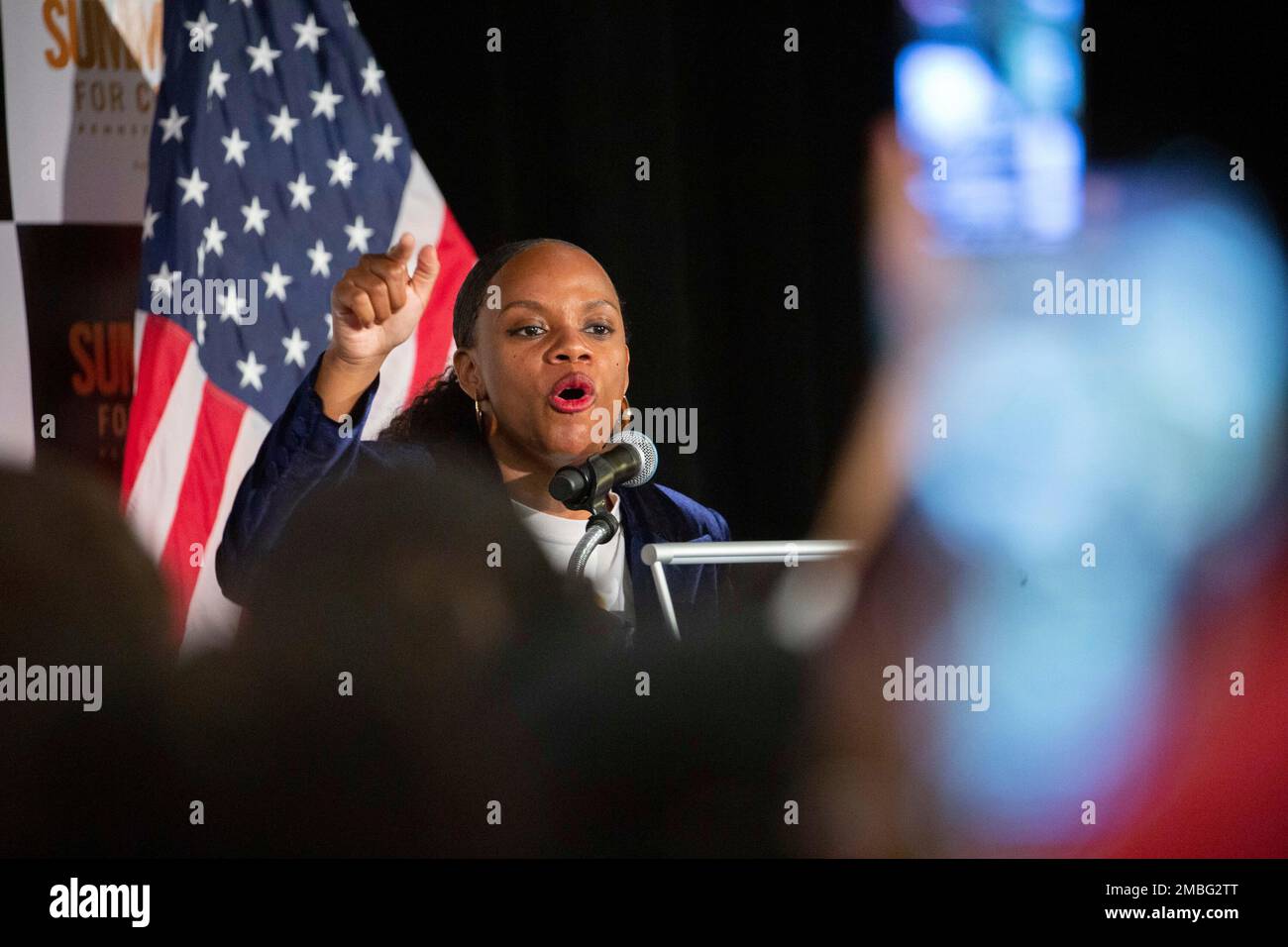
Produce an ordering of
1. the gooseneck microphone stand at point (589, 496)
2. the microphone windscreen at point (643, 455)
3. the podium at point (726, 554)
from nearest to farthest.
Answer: the gooseneck microphone stand at point (589, 496) < the microphone windscreen at point (643, 455) < the podium at point (726, 554)

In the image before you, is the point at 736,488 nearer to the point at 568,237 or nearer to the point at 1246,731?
the point at 568,237

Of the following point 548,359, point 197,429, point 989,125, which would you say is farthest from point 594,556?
point 989,125

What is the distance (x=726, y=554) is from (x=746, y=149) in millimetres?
947

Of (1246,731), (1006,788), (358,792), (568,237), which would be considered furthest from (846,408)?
(358,792)

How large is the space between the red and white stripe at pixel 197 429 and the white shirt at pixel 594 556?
415 millimetres

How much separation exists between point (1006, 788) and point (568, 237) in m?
1.65

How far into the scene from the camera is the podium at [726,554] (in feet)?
8.20

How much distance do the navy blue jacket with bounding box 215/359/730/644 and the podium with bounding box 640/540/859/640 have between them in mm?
19

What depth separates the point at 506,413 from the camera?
2486 millimetres

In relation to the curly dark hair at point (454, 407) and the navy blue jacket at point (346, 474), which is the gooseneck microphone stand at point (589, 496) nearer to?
the navy blue jacket at point (346, 474)

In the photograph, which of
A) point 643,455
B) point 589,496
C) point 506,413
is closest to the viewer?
point 589,496

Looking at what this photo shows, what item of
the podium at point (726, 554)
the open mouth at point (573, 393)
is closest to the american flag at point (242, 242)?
the open mouth at point (573, 393)

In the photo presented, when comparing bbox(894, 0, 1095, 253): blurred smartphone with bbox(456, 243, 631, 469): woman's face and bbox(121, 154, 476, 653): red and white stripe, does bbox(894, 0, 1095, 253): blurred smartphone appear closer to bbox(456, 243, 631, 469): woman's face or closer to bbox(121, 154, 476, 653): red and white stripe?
bbox(456, 243, 631, 469): woman's face

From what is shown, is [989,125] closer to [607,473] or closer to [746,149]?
[746,149]
